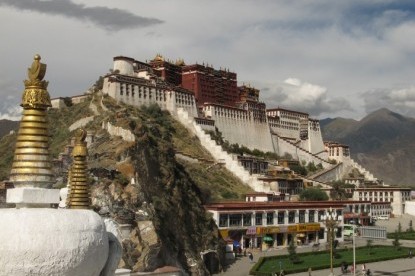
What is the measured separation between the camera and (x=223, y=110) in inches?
3600

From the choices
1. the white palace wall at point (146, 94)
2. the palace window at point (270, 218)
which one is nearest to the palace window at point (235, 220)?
the palace window at point (270, 218)

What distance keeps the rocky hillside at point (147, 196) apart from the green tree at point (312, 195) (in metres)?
10.0

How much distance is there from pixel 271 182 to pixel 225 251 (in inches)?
1008

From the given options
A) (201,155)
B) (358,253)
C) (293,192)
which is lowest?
(358,253)

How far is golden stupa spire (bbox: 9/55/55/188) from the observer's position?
30.5ft

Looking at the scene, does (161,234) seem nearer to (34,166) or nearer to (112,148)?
(112,148)

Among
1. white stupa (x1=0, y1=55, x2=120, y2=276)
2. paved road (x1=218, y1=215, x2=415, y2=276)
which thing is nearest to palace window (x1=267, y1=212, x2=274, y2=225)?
paved road (x1=218, y1=215, x2=415, y2=276)

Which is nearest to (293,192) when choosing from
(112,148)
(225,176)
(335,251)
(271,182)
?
(271,182)

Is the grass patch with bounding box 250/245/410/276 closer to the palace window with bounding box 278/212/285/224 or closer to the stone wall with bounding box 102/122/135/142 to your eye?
the palace window with bounding box 278/212/285/224

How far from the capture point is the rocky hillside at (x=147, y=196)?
35.6 m

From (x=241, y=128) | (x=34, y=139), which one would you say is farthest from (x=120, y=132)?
(x=241, y=128)

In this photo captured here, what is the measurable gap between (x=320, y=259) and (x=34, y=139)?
4200 centimetres

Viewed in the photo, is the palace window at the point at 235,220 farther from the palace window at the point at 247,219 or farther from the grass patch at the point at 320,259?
the grass patch at the point at 320,259

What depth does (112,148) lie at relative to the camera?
46250 millimetres
